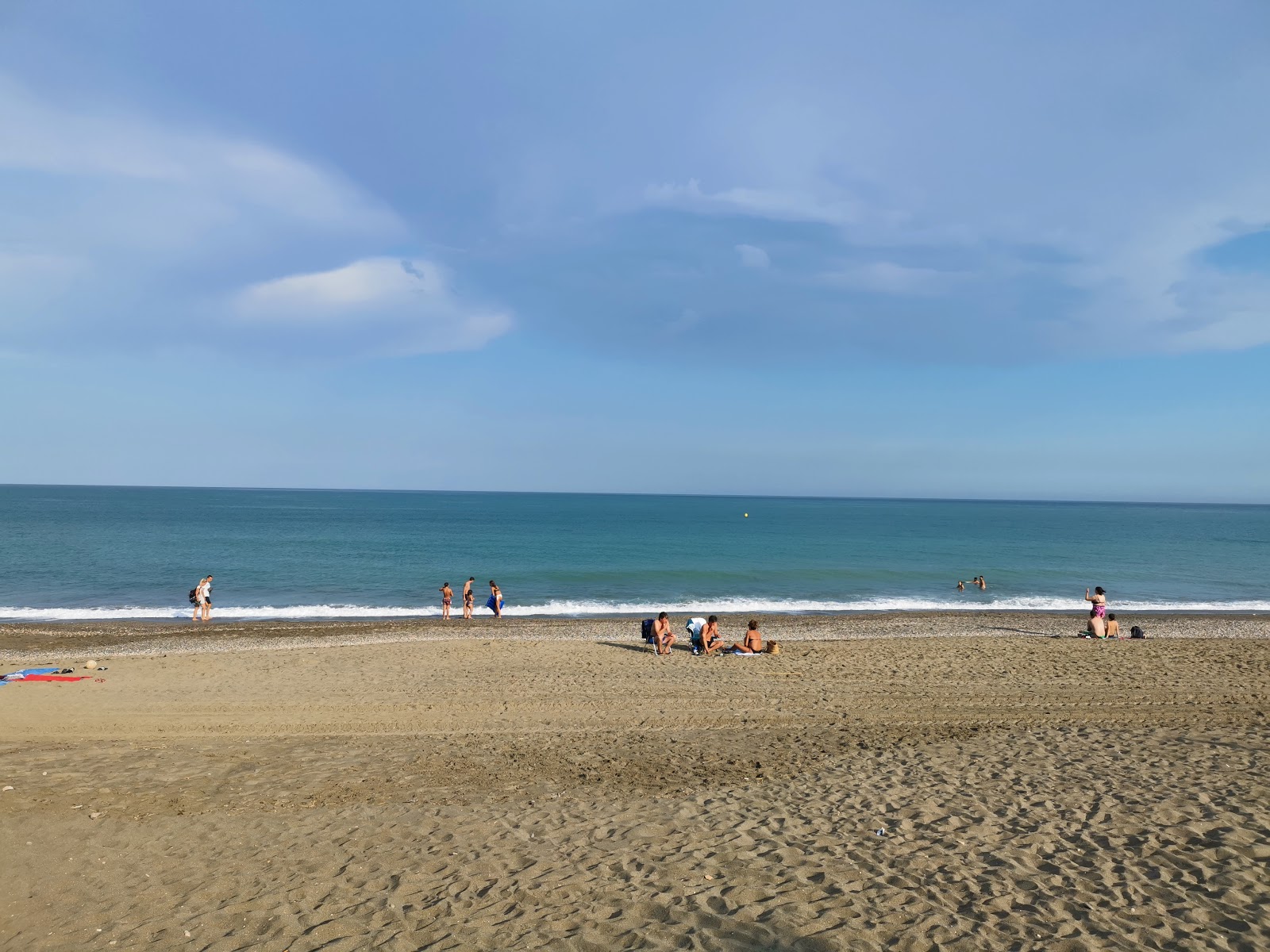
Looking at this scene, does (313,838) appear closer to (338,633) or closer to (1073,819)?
(1073,819)

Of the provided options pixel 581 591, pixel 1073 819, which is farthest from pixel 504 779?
pixel 581 591

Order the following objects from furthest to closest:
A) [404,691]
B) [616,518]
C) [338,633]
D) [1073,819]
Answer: [616,518], [338,633], [404,691], [1073,819]

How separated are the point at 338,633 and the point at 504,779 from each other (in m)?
17.6

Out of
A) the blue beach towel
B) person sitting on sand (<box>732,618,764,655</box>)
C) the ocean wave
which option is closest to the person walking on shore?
the ocean wave

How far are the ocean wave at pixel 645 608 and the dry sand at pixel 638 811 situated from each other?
14412mm

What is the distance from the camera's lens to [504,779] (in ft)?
31.3

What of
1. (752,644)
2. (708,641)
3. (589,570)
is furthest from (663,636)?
(589,570)

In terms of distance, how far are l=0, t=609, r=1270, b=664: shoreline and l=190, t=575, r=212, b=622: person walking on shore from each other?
1.94 feet

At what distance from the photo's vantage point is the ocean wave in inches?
1139

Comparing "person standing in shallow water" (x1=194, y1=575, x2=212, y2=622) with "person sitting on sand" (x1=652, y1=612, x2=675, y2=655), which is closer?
"person sitting on sand" (x1=652, y1=612, x2=675, y2=655)

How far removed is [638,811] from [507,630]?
17.9 meters

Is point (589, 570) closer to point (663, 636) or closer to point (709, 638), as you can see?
point (663, 636)

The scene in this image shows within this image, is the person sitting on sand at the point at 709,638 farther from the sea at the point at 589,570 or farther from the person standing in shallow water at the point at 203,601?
the person standing in shallow water at the point at 203,601

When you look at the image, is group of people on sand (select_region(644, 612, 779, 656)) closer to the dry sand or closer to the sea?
the dry sand
